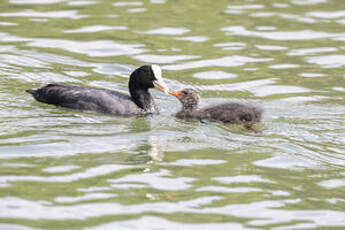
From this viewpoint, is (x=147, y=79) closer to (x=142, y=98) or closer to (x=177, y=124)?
(x=142, y=98)

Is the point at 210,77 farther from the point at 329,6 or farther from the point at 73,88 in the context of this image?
the point at 329,6

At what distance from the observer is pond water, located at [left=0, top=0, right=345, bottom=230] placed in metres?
8.00

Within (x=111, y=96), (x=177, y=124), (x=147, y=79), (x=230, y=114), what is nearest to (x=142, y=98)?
(x=147, y=79)

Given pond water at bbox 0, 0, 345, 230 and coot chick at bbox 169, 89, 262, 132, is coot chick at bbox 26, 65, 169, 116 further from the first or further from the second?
coot chick at bbox 169, 89, 262, 132

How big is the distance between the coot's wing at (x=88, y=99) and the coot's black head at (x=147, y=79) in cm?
25

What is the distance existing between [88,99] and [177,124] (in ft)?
5.03

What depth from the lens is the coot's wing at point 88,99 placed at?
39.0 feet

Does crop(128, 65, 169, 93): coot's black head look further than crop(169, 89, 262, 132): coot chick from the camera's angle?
Yes

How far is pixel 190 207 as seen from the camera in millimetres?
8023

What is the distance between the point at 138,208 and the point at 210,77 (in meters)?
6.41

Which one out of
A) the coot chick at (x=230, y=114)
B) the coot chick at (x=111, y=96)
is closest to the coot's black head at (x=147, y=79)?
the coot chick at (x=111, y=96)

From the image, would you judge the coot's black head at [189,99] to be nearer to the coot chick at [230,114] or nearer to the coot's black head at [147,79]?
the coot chick at [230,114]

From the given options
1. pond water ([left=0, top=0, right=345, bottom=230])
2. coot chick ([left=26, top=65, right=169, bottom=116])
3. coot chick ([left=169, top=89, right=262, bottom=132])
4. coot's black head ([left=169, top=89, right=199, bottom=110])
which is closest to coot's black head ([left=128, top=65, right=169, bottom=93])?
coot chick ([left=26, top=65, right=169, bottom=116])

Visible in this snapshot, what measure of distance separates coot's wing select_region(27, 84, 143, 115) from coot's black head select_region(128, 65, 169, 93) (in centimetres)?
25
